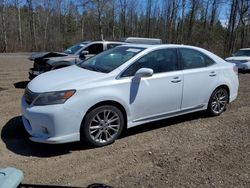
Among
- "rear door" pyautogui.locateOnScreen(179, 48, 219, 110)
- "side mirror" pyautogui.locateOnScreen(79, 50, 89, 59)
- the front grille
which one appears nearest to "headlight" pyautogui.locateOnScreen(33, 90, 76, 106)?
the front grille

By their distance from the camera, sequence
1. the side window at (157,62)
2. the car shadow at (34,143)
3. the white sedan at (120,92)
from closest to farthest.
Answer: the white sedan at (120,92), the car shadow at (34,143), the side window at (157,62)

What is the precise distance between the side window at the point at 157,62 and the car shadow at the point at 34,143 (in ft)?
3.63

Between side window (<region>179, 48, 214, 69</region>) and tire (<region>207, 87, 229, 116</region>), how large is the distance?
0.67m

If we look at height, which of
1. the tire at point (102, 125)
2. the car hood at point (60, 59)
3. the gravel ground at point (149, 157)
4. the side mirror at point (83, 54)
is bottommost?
the gravel ground at point (149, 157)

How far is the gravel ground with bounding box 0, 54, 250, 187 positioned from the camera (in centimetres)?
393

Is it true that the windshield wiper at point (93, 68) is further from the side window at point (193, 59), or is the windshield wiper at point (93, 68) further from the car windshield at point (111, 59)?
the side window at point (193, 59)

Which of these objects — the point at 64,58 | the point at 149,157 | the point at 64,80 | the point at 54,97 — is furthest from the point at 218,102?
the point at 64,58

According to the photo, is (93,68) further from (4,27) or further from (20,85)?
(4,27)

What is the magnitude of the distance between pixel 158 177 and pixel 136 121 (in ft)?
5.00

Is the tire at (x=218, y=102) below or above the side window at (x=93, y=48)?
below

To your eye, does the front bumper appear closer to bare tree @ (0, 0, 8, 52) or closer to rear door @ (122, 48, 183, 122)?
rear door @ (122, 48, 183, 122)

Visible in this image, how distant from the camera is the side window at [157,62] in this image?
537cm

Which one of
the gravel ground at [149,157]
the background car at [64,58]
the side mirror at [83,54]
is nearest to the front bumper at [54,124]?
the gravel ground at [149,157]

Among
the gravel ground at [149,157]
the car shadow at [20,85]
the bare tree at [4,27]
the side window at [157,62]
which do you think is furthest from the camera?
the bare tree at [4,27]
